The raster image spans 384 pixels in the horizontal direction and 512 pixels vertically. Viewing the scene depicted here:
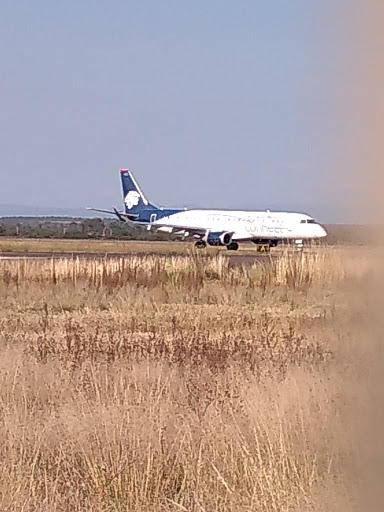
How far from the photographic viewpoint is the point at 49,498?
5.12 m

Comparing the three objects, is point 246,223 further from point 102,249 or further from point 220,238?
point 102,249

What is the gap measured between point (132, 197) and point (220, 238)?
1477cm

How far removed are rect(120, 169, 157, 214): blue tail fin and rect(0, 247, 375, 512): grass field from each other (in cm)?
5338

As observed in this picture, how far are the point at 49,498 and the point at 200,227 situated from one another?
166ft

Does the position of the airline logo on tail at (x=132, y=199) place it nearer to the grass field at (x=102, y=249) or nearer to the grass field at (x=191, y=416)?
the grass field at (x=102, y=249)

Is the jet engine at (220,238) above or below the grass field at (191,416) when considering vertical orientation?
below

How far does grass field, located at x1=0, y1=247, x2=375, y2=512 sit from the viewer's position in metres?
4.34

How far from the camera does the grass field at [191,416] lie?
4344 mm

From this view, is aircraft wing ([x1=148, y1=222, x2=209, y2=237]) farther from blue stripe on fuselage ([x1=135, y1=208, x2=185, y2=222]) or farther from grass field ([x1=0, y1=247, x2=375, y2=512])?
grass field ([x1=0, y1=247, x2=375, y2=512])

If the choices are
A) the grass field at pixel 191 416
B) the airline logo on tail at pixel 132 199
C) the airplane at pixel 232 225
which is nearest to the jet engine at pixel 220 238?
the airplane at pixel 232 225

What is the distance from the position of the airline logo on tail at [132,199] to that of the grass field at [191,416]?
5416cm

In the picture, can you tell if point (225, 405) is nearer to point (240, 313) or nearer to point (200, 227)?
point (240, 313)

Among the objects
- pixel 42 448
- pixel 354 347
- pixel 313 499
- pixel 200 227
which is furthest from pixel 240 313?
pixel 200 227

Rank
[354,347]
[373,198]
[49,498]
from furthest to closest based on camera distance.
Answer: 1. [49,498]
2. [354,347]
3. [373,198]
